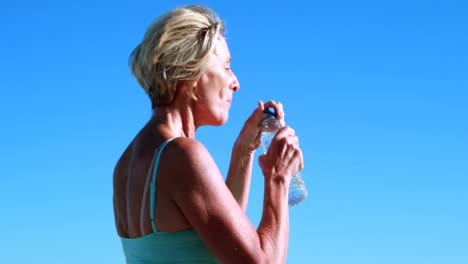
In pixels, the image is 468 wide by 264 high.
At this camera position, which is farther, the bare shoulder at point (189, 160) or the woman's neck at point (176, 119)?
the woman's neck at point (176, 119)

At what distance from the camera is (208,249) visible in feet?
17.2

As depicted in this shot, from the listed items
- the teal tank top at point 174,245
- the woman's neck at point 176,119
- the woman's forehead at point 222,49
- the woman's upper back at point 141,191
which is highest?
the woman's forehead at point 222,49

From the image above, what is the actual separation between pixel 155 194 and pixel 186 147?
0.42 metres

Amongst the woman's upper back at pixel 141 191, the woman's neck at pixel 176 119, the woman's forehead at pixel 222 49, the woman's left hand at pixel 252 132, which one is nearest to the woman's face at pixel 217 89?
the woman's forehead at pixel 222 49

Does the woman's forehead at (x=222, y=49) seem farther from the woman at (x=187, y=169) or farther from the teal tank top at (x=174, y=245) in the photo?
the teal tank top at (x=174, y=245)

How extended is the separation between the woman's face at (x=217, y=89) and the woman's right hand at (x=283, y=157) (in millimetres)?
549

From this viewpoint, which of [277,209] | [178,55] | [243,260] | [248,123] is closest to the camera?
[243,260]

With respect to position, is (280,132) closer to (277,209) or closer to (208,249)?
(277,209)

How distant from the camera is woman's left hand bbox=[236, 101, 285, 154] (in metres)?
6.79

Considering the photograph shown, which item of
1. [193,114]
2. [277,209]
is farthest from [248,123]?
[277,209]

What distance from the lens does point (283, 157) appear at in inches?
222

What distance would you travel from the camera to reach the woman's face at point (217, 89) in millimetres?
5898

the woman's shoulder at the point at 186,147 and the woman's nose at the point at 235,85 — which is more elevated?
the woman's nose at the point at 235,85

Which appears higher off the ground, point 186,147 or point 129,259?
point 186,147
